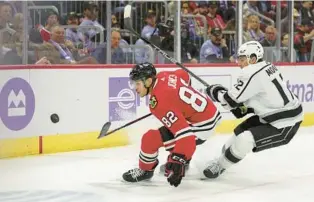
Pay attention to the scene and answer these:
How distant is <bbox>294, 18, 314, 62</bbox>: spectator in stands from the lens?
9234 millimetres

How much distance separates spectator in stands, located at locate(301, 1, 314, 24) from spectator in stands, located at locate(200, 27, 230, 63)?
6.52 feet

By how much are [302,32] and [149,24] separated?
8.02 ft

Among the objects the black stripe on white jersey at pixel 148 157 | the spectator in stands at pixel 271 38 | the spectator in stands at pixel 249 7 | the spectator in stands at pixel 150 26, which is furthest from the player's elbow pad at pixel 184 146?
the spectator in stands at pixel 271 38

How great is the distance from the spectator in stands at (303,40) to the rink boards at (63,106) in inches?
88.1

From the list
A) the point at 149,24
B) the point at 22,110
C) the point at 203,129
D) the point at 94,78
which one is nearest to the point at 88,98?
the point at 94,78

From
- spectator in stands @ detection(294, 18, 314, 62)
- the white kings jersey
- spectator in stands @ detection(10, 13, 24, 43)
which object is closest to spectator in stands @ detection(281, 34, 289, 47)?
spectator in stands @ detection(294, 18, 314, 62)

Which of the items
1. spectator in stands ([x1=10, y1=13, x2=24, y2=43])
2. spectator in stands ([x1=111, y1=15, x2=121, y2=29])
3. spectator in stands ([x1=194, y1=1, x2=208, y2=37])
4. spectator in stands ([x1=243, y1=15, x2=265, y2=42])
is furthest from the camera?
spectator in stands ([x1=243, y1=15, x2=265, y2=42])

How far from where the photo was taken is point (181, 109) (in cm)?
479

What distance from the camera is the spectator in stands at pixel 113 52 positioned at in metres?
7.21

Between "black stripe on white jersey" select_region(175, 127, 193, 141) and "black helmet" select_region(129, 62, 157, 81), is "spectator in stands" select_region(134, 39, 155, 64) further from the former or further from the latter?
"black stripe on white jersey" select_region(175, 127, 193, 141)

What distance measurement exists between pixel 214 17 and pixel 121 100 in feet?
7.67

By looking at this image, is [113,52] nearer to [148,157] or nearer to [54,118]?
[54,118]

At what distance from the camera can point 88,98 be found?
688 cm

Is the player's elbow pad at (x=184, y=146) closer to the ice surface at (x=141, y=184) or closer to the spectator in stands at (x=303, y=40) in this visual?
the ice surface at (x=141, y=184)
